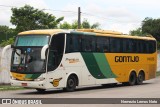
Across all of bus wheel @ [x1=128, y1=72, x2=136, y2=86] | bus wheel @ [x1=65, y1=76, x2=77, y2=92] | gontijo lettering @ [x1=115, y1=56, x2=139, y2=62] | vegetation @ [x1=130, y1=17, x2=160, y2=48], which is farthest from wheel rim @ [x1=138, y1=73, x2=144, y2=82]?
vegetation @ [x1=130, y1=17, x2=160, y2=48]

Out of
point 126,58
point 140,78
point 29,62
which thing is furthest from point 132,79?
point 29,62

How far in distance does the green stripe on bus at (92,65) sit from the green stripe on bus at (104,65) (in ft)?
0.87

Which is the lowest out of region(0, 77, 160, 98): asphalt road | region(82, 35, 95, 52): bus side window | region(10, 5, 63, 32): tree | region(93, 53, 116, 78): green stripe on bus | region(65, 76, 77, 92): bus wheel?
region(0, 77, 160, 98): asphalt road

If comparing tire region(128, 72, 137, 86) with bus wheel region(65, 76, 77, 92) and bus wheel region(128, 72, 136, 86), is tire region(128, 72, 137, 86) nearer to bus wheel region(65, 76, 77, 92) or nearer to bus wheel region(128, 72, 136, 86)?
bus wheel region(128, 72, 136, 86)

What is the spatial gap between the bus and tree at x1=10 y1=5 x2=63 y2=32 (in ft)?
93.9

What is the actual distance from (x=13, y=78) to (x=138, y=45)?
420 inches

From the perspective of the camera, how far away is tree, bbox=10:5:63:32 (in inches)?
2202

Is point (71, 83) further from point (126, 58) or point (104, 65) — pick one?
point (126, 58)

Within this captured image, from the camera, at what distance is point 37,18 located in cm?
5759

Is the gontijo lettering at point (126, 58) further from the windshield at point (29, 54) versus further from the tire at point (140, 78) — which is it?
the windshield at point (29, 54)

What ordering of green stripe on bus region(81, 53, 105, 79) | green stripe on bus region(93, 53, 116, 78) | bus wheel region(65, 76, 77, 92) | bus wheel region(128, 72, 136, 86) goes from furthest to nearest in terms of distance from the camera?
bus wheel region(128, 72, 136, 86)
green stripe on bus region(93, 53, 116, 78)
green stripe on bus region(81, 53, 105, 79)
bus wheel region(65, 76, 77, 92)

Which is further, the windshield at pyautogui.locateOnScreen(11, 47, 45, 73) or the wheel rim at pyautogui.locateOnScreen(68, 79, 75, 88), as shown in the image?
the wheel rim at pyautogui.locateOnScreen(68, 79, 75, 88)

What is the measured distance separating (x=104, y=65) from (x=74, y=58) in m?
3.27

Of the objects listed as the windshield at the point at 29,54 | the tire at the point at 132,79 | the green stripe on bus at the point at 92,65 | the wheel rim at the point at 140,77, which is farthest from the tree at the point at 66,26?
the windshield at the point at 29,54
